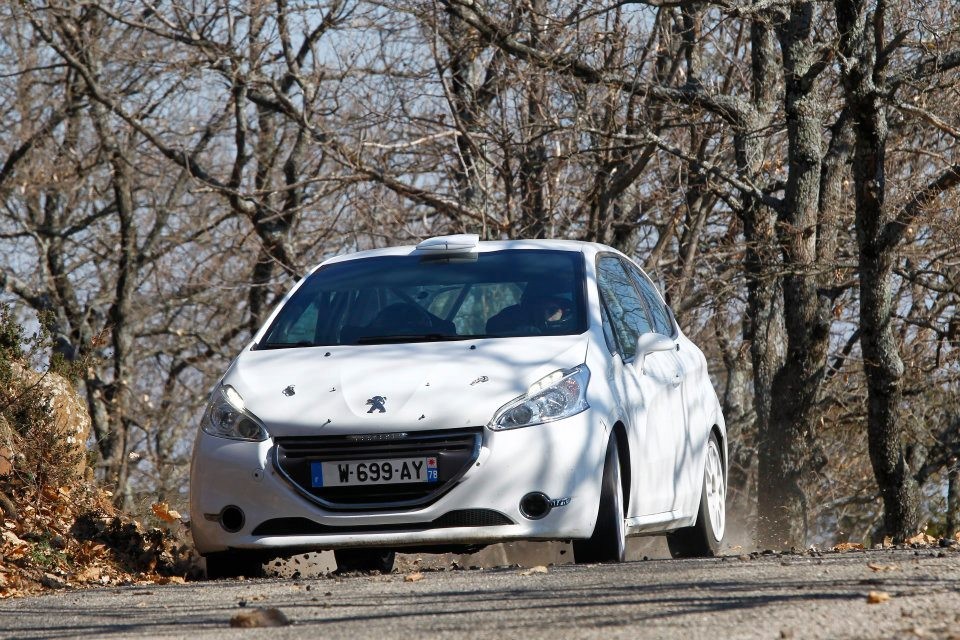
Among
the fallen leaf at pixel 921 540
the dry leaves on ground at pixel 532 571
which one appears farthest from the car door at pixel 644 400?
the fallen leaf at pixel 921 540

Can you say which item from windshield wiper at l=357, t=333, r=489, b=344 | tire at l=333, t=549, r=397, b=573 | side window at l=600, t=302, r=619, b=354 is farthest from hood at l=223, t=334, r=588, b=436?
tire at l=333, t=549, r=397, b=573

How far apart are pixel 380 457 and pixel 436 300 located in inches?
52.1

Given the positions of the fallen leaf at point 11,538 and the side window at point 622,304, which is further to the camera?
the fallen leaf at point 11,538

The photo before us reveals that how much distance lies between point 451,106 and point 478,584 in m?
11.0

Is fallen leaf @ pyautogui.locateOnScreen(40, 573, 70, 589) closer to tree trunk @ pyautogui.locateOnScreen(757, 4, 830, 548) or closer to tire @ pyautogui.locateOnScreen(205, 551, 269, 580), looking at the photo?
tire @ pyautogui.locateOnScreen(205, 551, 269, 580)

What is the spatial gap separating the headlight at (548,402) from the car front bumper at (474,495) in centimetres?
4

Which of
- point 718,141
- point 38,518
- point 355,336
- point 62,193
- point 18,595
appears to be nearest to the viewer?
point 18,595

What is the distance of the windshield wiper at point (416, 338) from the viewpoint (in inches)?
283

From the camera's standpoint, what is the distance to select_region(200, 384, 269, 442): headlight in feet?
21.6

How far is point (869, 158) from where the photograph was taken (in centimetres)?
1262

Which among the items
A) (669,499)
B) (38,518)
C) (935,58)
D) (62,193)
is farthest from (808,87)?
(62,193)

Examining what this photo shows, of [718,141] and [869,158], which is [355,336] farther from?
[718,141]

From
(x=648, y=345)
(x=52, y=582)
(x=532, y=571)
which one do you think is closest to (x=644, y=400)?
(x=648, y=345)

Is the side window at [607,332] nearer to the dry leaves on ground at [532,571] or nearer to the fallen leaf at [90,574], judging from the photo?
the dry leaves on ground at [532,571]
